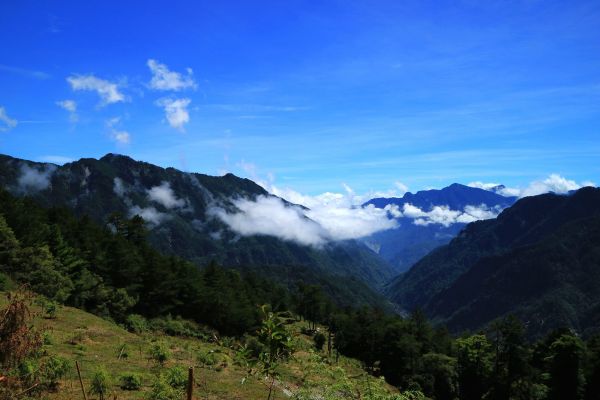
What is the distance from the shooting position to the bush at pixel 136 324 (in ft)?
168

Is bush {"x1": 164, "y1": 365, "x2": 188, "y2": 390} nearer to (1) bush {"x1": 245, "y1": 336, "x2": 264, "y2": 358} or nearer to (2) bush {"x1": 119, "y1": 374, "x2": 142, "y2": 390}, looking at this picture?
(2) bush {"x1": 119, "y1": 374, "x2": 142, "y2": 390}

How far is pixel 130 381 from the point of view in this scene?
22266 millimetres

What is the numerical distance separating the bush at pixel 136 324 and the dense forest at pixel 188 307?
0.76 ft

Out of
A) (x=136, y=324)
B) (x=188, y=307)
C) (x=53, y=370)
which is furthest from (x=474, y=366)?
(x=53, y=370)

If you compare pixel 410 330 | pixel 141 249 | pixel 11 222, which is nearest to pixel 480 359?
pixel 410 330

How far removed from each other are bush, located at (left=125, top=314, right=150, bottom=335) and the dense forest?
9.1 inches

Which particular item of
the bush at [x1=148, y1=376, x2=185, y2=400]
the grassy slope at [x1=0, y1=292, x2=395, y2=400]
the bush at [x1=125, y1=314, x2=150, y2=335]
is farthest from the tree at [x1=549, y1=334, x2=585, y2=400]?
the bush at [x1=148, y1=376, x2=185, y2=400]

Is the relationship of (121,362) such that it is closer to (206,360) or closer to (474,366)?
(206,360)

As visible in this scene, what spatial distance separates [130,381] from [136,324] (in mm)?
33962

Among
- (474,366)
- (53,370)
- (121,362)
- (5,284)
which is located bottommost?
(474,366)

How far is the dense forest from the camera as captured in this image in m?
52.7

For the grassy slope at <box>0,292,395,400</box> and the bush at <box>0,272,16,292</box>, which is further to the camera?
the bush at <box>0,272,16,292</box>

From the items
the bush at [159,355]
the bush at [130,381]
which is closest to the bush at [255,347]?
the bush at [130,381]

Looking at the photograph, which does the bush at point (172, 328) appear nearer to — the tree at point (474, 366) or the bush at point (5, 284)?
the bush at point (5, 284)
